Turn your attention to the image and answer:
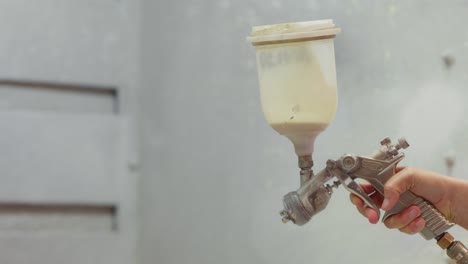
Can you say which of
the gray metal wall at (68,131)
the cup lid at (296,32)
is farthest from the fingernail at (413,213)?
the gray metal wall at (68,131)

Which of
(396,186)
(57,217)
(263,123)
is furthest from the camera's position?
(57,217)

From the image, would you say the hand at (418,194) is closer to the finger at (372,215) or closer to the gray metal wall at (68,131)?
the finger at (372,215)

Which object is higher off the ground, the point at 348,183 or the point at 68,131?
the point at 68,131

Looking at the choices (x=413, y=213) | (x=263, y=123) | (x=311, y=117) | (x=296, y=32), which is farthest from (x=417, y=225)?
(x=263, y=123)

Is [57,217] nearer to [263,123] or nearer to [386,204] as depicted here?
[263,123]

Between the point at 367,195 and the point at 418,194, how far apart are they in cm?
7

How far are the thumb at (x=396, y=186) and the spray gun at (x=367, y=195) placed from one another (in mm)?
13

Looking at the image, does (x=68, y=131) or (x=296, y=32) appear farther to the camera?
(x=68, y=131)

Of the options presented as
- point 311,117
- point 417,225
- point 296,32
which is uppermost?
point 296,32

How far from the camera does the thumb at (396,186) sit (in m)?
Answer: 0.96

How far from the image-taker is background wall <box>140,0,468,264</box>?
1.34m

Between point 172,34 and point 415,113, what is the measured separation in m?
1.04

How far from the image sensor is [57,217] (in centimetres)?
227

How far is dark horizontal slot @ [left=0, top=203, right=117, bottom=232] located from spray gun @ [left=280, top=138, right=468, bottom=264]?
1408 mm
